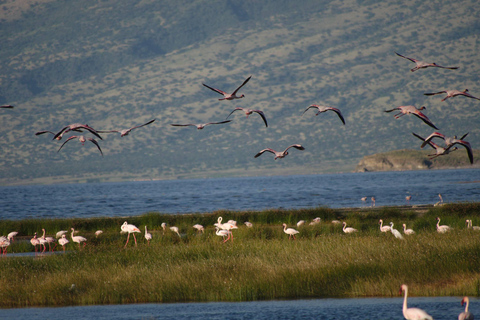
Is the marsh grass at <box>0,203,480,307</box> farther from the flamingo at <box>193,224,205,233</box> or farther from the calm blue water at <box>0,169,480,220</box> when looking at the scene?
the calm blue water at <box>0,169,480,220</box>

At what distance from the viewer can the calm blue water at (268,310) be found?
16.7 m

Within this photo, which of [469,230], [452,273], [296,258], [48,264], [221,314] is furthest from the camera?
[469,230]

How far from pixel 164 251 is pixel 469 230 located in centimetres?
1139

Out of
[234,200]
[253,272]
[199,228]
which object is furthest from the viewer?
[234,200]

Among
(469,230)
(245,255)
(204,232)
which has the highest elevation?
(245,255)

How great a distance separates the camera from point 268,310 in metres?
17.6

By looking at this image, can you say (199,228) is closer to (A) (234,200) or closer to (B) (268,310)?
(B) (268,310)

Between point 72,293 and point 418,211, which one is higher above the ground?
point 72,293

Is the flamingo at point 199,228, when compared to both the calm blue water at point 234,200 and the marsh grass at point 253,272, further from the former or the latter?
the calm blue water at point 234,200

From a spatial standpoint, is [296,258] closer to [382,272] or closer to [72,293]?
[382,272]

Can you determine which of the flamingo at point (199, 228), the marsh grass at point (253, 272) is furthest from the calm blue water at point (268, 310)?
the flamingo at point (199, 228)

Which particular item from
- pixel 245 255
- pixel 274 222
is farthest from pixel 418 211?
pixel 245 255

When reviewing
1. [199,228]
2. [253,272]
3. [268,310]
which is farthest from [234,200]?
[268,310]

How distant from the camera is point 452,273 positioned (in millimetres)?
19016
